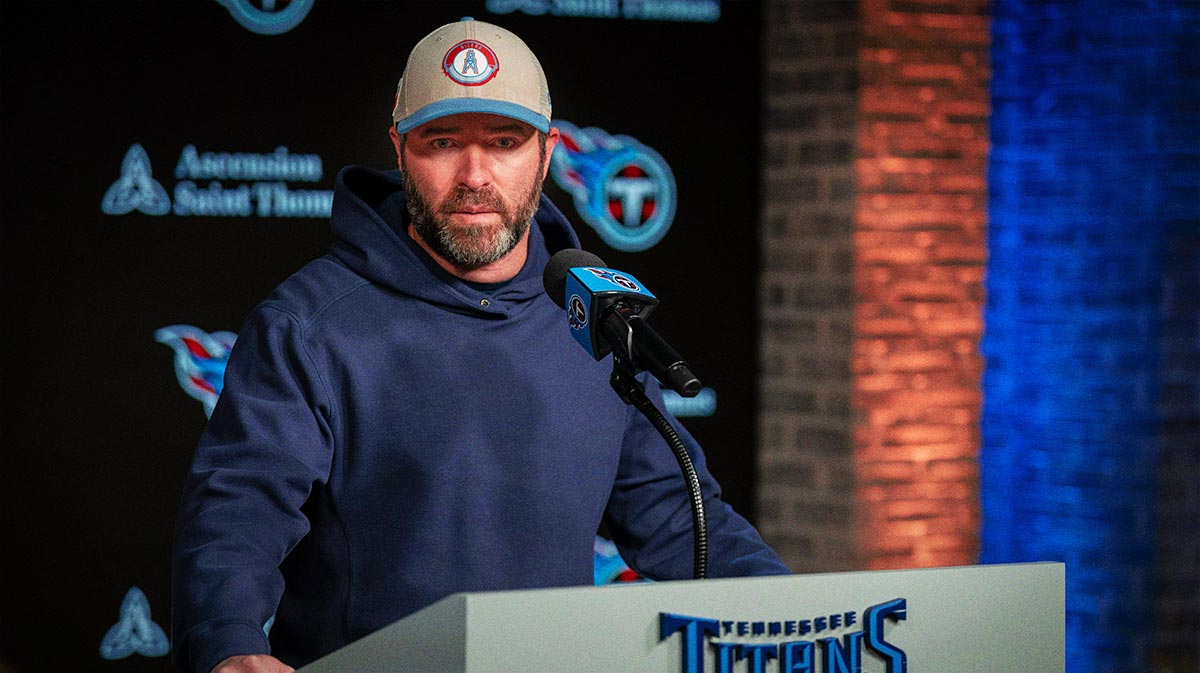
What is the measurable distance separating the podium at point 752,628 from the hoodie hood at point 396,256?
2.81 feet

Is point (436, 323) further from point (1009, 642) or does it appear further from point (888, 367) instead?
point (888, 367)

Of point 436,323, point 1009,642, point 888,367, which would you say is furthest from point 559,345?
point 888,367

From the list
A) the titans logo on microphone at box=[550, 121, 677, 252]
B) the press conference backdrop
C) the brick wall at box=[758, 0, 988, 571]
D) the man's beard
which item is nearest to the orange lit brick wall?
the brick wall at box=[758, 0, 988, 571]

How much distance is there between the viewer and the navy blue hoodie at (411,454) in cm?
194

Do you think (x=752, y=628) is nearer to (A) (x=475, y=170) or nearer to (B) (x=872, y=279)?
(A) (x=475, y=170)

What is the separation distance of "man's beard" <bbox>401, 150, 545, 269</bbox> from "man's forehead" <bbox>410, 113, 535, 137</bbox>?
0.08m

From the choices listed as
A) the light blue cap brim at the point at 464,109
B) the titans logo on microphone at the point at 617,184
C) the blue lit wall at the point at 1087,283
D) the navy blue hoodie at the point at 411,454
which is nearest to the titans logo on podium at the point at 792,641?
the navy blue hoodie at the point at 411,454

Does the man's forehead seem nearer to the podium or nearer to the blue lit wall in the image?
the podium

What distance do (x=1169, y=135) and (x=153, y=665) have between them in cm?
319

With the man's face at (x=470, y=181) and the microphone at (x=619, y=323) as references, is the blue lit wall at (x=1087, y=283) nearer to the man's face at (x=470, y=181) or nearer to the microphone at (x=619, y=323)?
the man's face at (x=470, y=181)

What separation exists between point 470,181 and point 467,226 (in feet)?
0.22

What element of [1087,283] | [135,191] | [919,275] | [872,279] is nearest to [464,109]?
[135,191]

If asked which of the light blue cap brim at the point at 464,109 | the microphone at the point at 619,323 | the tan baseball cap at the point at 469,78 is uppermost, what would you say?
the tan baseball cap at the point at 469,78

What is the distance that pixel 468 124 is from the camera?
216 centimetres
